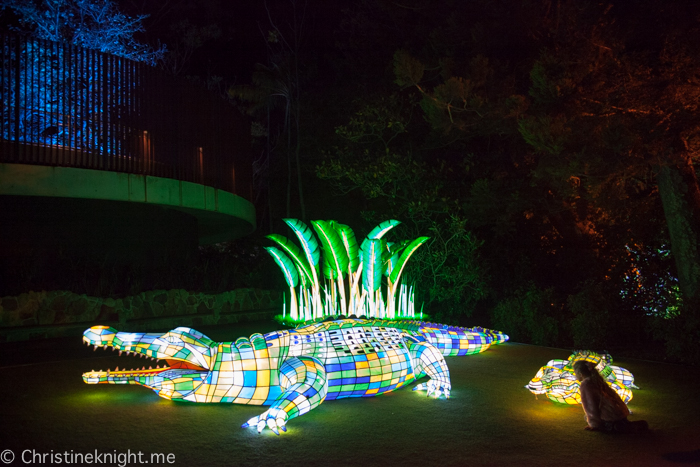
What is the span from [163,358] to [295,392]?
123 centimetres

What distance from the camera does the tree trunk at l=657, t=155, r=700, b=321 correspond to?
920 centimetres

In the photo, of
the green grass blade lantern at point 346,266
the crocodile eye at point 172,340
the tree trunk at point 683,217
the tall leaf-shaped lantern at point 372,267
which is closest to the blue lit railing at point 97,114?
the green grass blade lantern at point 346,266

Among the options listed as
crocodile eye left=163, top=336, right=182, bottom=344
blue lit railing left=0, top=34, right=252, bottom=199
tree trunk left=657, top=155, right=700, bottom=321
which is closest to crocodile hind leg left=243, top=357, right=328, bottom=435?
crocodile eye left=163, top=336, right=182, bottom=344

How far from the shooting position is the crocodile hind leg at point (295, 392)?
14.3 feet

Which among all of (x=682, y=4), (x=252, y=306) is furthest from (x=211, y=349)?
(x=252, y=306)

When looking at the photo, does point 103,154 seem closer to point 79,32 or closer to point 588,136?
point 79,32

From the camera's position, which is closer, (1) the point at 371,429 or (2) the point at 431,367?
(1) the point at 371,429

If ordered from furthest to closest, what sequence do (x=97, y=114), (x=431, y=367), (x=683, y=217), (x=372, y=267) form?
(x=97, y=114)
(x=372, y=267)
(x=683, y=217)
(x=431, y=367)

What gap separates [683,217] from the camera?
30.7 ft

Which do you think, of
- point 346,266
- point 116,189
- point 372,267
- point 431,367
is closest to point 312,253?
point 346,266

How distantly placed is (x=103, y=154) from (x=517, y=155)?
29.6 ft

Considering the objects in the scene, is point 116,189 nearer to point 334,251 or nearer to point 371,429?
point 334,251

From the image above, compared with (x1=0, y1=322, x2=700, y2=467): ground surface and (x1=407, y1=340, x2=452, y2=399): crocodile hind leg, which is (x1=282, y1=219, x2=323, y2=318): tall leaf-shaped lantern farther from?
(x1=407, y1=340, x2=452, y2=399): crocodile hind leg

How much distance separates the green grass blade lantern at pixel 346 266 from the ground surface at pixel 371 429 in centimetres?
469
